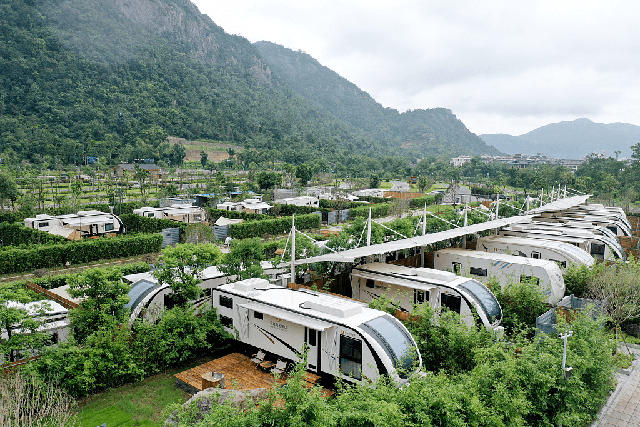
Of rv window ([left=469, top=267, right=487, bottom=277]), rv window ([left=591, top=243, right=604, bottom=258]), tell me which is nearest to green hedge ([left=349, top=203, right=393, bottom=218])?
rv window ([left=591, top=243, right=604, bottom=258])

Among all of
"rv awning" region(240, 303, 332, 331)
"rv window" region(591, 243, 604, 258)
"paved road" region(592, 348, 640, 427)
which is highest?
"rv awning" region(240, 303, 332, 331)

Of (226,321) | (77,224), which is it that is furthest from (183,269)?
(77,224)

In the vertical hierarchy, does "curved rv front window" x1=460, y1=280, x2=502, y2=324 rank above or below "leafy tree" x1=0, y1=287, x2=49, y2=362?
below

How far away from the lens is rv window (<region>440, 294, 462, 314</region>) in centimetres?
1339

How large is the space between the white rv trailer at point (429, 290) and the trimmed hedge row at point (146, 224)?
18.6m

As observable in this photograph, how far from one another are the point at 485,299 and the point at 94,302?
11432 mm

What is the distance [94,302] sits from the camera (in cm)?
1116

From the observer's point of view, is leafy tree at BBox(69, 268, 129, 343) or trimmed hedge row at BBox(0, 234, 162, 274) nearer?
leafy tree at BBox(69, 268, 129, 343)

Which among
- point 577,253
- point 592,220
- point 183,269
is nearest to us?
point 183,269

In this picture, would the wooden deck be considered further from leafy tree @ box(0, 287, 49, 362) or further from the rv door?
leafy tree @ box(0, 287, 49, 362)

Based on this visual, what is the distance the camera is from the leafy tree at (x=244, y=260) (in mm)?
14758

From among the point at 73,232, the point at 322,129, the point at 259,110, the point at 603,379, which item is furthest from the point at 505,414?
the point at 322,129

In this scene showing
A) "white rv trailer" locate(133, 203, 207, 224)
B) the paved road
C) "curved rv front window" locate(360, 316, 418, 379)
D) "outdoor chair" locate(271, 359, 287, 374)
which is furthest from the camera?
"white rv trailer" locate(133, 203, 207, 224)

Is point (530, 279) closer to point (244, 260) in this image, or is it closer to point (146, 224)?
point (244, 260)
